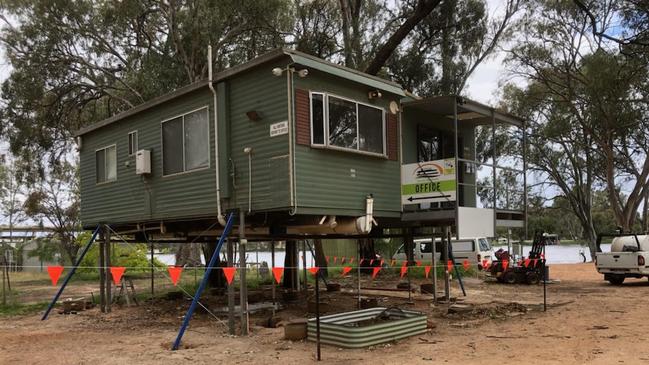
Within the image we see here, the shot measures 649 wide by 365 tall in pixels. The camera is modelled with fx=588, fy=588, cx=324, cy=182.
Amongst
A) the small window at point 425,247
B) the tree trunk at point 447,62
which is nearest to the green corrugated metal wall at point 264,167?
the tree trunk at point 447,62

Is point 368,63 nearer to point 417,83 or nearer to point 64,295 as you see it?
point 417,83

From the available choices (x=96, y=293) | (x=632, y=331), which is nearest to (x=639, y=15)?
(x=632, y=331)

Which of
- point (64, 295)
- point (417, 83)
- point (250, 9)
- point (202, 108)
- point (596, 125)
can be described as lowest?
point (64, 295)

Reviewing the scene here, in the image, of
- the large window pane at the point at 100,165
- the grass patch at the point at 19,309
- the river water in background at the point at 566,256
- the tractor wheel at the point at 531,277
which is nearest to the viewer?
the grass patch at the point at 19,309

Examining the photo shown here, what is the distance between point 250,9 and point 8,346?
15.0m

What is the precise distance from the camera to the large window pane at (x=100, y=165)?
15.1 metres

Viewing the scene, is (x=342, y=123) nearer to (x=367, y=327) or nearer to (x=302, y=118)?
(x=302, y=118)

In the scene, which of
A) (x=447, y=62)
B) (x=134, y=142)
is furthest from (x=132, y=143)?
(x=447, y=62)

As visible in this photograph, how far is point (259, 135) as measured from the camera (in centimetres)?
1048

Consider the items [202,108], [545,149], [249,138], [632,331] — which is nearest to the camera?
[632,331]

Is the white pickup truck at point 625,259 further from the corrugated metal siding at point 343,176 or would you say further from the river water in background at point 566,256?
the corrugated metal siding at point 343,176

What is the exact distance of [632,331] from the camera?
9836 millimetres

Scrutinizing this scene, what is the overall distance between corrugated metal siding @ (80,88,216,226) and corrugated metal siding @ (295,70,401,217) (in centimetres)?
214

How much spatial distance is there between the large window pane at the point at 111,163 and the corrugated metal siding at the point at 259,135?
5018mm
